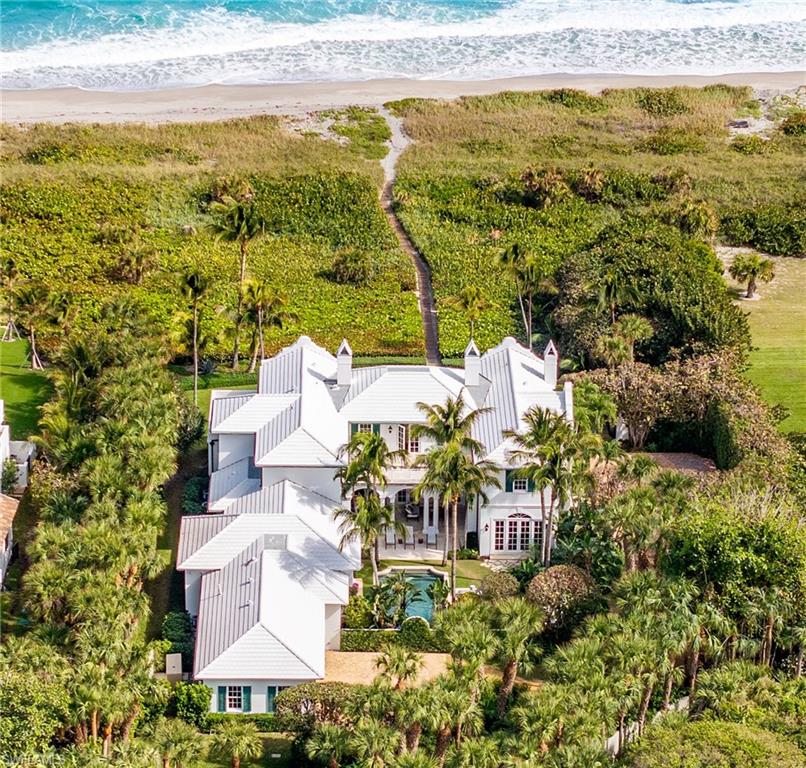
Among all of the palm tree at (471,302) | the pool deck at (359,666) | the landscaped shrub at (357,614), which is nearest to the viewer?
the pool deck at (359,666)

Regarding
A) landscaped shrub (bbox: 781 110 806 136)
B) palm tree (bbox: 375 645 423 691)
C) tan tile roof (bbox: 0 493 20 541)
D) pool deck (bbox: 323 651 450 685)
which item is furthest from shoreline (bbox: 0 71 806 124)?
palm tree (bbox: 375 645 423 691)

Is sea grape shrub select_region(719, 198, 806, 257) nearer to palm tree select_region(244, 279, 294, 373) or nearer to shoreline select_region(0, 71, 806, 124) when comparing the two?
shoreline select_region(0, 71, 806, 124)

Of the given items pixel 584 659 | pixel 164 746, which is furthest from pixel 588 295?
pixel 164 746

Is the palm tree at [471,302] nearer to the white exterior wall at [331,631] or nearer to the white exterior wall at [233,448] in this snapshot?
the white exterior wall at [233,448]

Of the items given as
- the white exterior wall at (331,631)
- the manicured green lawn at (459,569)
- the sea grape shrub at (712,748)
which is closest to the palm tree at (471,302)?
the manicured green lawn at (459,569)

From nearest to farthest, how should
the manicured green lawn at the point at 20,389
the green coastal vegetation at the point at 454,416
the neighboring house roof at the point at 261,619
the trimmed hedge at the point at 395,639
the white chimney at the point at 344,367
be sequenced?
the green coastal vegetation at the point at 454,416 < the neighboring house roof at the point at 261,619 < the trimmed hedge at the point at 395,639 < the white chimney at the point at 344,367 < the manicured green lawn at the point at 20,389

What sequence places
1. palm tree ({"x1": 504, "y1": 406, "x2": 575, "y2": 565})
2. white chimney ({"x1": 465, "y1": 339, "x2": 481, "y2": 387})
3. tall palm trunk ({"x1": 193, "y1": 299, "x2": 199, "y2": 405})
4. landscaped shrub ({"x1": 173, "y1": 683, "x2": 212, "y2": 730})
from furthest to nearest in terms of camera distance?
tall palm trunk ({"x1": 193, "y1": 299, "x2": 199, "y2": 405}) → white chimney ({"x1": 465, "y1": 339, "x2": 481, "y2": 387}) → palm tree ({"x1": 504, "y1": 406, "x2": 575, "y2": 565}) → landscaped shrub ({"x1": 173, "y1": 683, "x2": 212, "y2": 730})

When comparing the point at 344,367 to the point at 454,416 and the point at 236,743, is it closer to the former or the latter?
the point at 454,416

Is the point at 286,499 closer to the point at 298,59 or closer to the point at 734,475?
the point at 734,475
